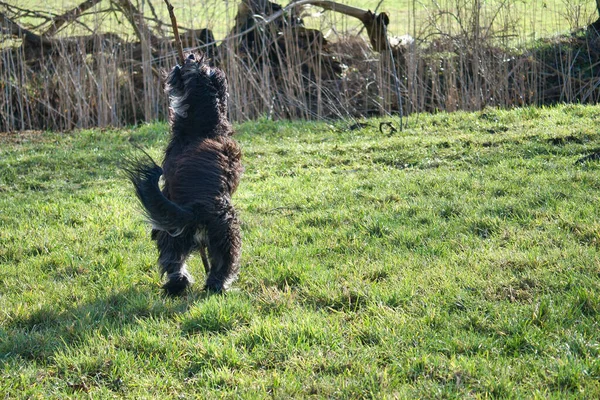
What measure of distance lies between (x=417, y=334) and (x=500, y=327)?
1.67 feet

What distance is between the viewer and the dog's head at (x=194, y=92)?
17.7ft

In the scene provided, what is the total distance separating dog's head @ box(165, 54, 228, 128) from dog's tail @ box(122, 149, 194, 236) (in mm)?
853

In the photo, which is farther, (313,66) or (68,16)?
(68,16)

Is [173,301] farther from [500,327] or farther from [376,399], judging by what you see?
[500,327]

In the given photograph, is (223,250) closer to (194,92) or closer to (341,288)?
(341,288)

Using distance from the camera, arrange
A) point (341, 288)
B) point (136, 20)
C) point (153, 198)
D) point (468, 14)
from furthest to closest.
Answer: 1. point (136, 20)
2. point (468, 14)
3. point (341, 288)
4. point (153, 198)

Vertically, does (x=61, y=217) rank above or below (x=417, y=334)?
above

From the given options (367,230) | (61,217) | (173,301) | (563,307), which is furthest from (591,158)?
(61,217)

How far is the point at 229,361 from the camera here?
13.0 feet

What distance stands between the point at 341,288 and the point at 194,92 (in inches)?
77.4

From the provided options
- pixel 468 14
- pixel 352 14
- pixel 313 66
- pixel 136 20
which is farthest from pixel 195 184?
pixel 352 14

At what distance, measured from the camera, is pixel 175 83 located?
5.49m

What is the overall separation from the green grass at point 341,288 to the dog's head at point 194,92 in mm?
1290

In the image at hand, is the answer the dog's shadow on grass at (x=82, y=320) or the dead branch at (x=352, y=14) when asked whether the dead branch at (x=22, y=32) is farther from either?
the dog's shadow on grass at (x=82, y=320)
